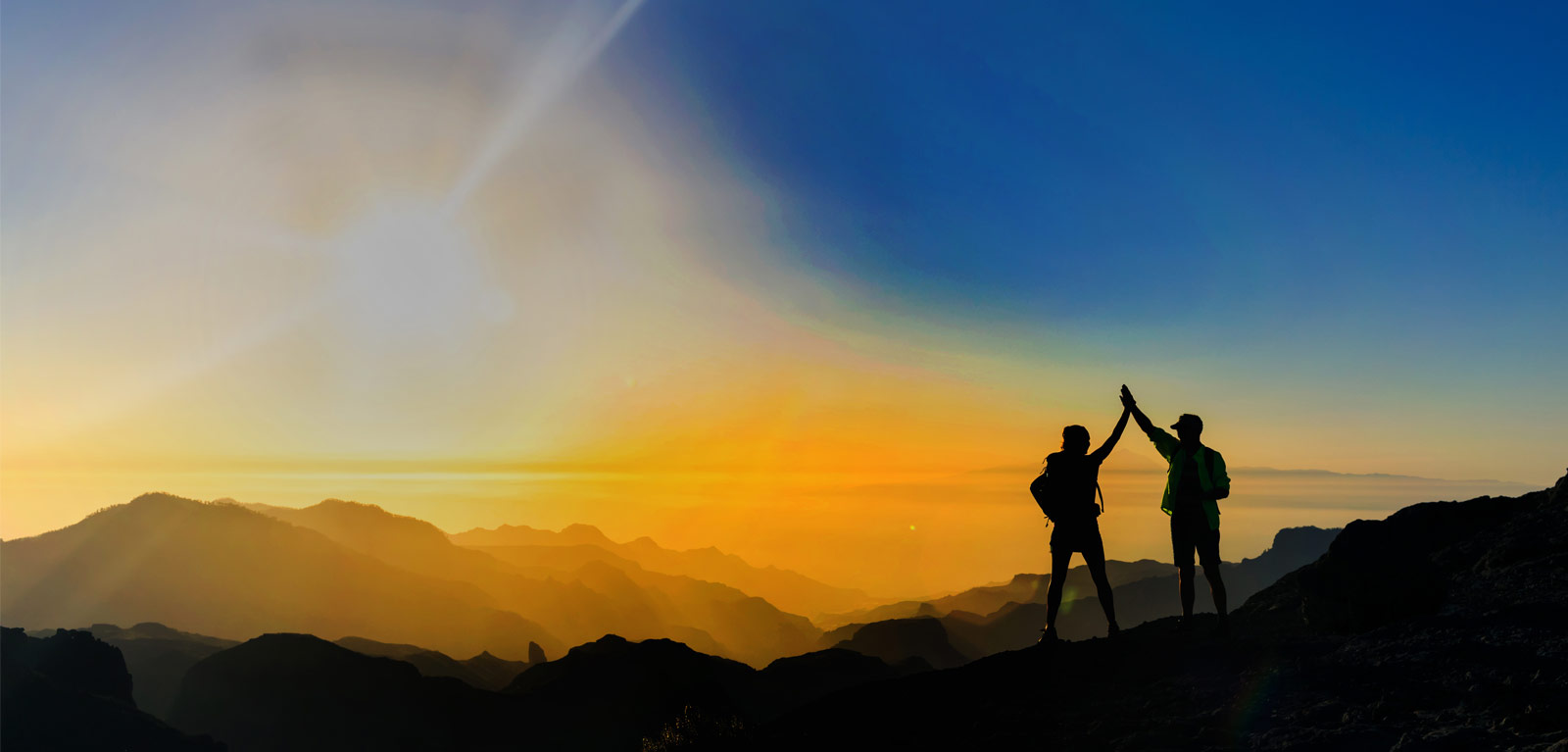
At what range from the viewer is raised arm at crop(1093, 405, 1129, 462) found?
8711mm

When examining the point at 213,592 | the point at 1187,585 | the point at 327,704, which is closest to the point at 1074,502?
the point at 1187,585

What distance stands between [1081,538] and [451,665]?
115607 millimetres

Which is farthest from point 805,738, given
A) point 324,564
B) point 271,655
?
point 324,564

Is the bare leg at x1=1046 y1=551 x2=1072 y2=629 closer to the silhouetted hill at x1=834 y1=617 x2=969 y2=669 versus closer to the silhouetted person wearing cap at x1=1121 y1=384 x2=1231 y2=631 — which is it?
the silhouetted person wearing cap at x1=1121 y1=384 x2=1231 y2=631

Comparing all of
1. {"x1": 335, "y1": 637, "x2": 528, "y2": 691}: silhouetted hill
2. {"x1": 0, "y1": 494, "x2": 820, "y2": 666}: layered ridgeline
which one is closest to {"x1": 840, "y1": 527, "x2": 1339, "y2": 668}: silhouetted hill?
{"x1": 335, "y1": 637, "x2": 528, "y2": 691}: silhouetted hill

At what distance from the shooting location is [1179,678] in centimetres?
768

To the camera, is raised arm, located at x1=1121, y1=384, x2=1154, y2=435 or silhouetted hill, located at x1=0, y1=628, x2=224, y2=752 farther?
silhouetted hill, located at x1=0, y1=628, x2=224, y2=752

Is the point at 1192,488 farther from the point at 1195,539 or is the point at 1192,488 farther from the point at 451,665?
the point at 451,665

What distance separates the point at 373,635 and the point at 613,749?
156596mm

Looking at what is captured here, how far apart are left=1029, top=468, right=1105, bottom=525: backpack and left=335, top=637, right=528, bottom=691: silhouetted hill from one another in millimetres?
104184

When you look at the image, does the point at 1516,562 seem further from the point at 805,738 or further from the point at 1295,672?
the point at 805,738

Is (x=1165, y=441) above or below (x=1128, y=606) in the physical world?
above

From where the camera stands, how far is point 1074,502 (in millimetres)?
8891

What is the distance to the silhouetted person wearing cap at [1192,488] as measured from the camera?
340 inches
